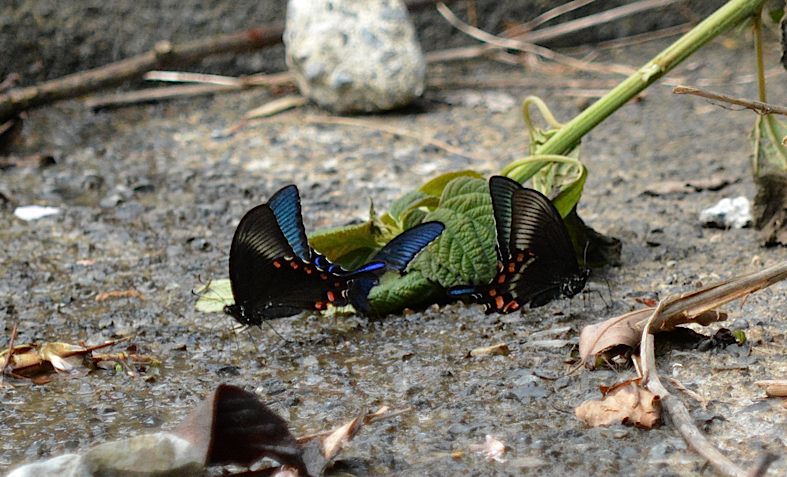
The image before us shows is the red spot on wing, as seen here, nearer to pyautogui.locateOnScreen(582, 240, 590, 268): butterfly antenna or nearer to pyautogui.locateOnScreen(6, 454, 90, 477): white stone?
pyautogui.locateOnScreen(582, 240, 590, 268): butterfly antenna

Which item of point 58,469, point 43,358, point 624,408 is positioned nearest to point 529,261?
point 624,408

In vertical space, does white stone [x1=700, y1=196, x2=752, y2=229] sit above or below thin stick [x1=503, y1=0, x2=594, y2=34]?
below

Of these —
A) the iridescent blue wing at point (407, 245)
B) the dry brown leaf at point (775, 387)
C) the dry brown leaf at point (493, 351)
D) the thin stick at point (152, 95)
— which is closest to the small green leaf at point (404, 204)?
the iridescent blue wing at point (407, 245)

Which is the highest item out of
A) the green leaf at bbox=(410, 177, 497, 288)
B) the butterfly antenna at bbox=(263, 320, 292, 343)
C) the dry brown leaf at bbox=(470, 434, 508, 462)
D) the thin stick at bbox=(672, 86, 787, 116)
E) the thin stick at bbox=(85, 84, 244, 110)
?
the thin stick at bbox=(672, 86, 787, 116)

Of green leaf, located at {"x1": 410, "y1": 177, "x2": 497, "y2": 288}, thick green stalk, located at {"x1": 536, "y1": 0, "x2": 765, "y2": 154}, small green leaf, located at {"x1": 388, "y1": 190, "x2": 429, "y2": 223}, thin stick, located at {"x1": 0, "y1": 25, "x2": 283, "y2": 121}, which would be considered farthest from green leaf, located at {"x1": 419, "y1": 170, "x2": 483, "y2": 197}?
thin stick, located at {"x1": 0, "y1": 25, "x2": 283, "y2": 121}

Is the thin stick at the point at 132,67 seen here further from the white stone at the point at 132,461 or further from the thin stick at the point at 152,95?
the white stone at the point at 132,461

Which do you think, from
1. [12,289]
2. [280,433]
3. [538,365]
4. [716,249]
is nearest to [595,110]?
[716,249]
